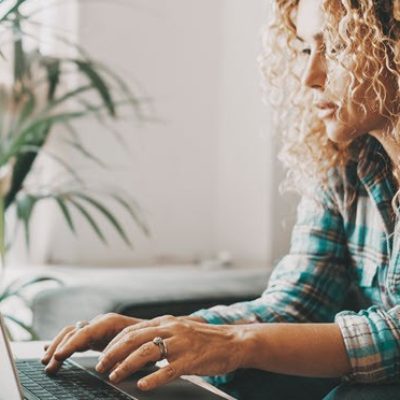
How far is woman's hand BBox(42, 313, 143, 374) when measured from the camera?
4.01 ft

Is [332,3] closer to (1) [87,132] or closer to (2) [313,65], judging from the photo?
(2) [313,65]

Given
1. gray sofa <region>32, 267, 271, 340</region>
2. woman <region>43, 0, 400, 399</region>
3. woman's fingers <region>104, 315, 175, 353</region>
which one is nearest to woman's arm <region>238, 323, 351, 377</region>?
woman <region>43, 0, 400, 399</region>

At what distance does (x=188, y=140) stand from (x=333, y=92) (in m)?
2.12

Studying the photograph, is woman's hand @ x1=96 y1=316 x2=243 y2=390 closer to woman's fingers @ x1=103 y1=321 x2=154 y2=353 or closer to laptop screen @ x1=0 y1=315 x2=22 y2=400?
woman's fingers @ x1=103 y1=321 x2=154 y2=353

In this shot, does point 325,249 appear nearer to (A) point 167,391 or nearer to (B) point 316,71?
(B) point 316,71

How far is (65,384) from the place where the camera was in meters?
1.15

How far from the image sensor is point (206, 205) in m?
3.53

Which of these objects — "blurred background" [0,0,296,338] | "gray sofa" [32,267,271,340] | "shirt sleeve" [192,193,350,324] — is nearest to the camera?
"shirt sleeve" [192,193,350,324]

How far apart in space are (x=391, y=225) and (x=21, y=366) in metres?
0.60

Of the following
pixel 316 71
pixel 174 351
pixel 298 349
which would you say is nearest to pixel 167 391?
pixel 174 351

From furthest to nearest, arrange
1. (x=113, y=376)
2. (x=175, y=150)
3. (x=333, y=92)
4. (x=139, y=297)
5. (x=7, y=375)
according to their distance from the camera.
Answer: (x=175, y=150) → (x=139, y=297) → (x=333, y=92) → (x=113, y=376) → (x=7, y=375)

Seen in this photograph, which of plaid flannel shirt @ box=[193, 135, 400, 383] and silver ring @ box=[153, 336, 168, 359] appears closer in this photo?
silver ring @ box=[153, 336, 168, 359]

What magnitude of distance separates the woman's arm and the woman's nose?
0.40 meters

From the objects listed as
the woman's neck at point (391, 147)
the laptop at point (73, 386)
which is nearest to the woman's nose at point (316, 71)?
the woman's neck at point (391, 147)
